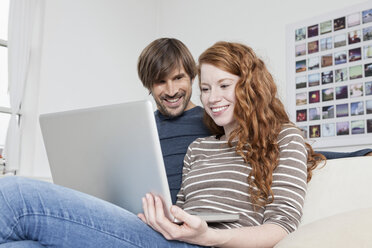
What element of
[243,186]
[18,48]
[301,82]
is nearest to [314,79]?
[301,82]

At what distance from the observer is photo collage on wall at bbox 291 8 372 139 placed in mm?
2787

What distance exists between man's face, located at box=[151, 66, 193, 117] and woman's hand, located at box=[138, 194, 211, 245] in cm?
88

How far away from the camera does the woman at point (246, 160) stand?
113 cm

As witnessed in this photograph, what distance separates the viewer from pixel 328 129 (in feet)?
9.55

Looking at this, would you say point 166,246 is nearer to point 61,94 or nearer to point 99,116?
point 99,116

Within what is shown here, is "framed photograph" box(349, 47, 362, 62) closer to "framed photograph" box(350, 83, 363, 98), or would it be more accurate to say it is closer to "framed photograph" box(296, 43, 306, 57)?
"framed photograph" box(350, 83, 363, 98)

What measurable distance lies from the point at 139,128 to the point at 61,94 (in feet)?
9.11

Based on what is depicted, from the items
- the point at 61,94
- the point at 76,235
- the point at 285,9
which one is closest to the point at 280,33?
the point at 285,9

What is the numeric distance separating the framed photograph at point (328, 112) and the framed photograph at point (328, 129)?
5 cm

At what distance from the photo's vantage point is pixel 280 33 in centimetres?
327

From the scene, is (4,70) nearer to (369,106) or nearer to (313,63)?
(313,63)

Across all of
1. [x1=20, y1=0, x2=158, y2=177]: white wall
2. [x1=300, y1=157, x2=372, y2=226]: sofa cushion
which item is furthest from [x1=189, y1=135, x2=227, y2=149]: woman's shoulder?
[x1=20, y1=0, x2=158, y2=177]: white wall

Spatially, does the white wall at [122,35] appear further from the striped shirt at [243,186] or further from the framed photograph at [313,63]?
the striped shirt at [243,186]

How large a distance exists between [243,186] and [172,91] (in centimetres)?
66
